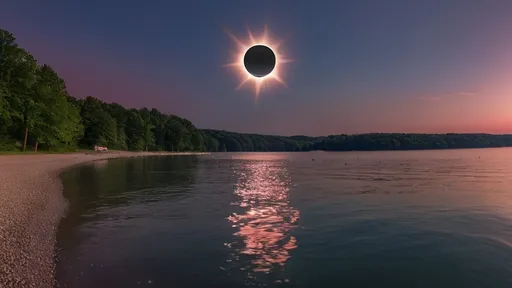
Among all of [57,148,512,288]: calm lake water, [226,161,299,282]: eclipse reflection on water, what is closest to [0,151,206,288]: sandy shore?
[57,148,512,288]: calm lake water

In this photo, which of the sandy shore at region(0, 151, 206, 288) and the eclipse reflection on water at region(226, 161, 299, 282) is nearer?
the sandy shore at region(0, 151, 206, 288)

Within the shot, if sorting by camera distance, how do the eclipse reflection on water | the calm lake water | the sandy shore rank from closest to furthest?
the sandy shore, the calm lake water, the eclipse reflection on water

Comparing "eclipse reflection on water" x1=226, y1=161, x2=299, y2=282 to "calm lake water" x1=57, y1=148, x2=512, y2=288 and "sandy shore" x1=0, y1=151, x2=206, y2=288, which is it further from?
"sandy shore" x1=0, y1=151, x2=206, y2=288

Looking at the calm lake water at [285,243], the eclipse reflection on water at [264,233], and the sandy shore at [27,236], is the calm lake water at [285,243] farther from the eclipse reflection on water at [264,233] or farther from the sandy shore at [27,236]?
the sandy shore at [27,236]

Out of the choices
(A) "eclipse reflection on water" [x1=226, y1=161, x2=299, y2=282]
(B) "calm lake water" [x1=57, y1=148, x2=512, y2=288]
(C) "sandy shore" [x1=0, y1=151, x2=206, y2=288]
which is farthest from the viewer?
(A) "eclipse reflection on water" [x1=226, y1=161, x2=299, y2=282]

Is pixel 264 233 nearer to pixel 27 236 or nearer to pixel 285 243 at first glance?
pixel 285 243

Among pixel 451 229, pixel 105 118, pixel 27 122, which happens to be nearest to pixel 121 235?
pixel 451 229

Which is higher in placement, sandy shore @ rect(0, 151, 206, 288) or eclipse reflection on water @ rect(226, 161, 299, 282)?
sandy shore @ rect(0, 151, 206, 288)

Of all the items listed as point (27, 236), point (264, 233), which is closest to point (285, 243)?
point (264, 233)

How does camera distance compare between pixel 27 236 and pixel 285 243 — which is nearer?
pixel 27 236

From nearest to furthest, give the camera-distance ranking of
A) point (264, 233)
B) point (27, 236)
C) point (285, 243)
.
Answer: point (27, 236) → point (285, 243) → point (264, 233)

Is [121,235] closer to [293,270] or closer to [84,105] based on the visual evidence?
[293,270]

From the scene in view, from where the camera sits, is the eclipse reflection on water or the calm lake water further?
the eclipse reflection on water

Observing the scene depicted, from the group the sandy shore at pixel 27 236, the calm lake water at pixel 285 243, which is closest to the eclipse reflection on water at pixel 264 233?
the calm lake water at pixel 285 243
